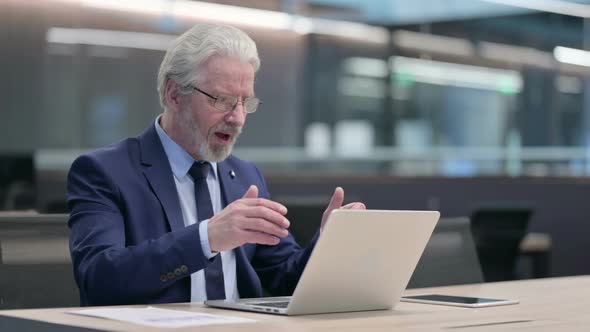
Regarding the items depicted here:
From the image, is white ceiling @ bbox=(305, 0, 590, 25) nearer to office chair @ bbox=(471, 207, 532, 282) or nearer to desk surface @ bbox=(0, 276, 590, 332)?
office chair @ bbox=(471, 207, 532, 282)

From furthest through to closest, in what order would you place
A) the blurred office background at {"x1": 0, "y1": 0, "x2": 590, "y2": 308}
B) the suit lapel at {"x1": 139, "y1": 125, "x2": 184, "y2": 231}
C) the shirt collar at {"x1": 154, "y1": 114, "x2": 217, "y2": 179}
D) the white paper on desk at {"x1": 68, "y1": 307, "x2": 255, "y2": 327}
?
the blurred office background at {"x1": 0, "y1": 0, "x2": 590, "y2": 308} → the shirt collar at {"x1": 154, "y1": 114, "x2": 217, "y2": 179} → the suit lapel at {"x1": 139, "y1": 125, "x2": 184, "y2": 231} → the white paper on desk at {"x1": 68, "y1": 307, "x2": 255, "y2": 327}

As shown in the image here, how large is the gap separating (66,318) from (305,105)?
7178mm

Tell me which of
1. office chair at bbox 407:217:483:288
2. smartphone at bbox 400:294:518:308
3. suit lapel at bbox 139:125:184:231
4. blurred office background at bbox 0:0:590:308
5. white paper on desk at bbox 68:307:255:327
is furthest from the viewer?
blurred office background at bbox 0:0:590:308

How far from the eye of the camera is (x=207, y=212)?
7.68 feet

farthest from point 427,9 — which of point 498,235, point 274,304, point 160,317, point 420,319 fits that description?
point 160,317

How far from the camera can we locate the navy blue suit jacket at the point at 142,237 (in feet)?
6.55

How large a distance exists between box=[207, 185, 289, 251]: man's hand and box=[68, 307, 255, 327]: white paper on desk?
0.57 ft

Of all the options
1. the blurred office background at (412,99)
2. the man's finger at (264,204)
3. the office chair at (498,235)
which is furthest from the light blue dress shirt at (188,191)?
the blurred office background at (412,99)

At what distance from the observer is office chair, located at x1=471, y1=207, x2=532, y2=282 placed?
6.74 m

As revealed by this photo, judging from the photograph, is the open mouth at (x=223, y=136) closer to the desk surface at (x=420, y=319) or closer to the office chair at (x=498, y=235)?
the desk surface at (x=420, y=319)

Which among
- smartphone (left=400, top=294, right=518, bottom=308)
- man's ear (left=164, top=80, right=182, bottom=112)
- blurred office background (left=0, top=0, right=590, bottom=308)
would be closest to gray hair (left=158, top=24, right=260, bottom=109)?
man's ear (left=164, top=80, right=182, bottom=112)

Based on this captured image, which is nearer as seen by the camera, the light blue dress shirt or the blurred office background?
the light blue dress shirt

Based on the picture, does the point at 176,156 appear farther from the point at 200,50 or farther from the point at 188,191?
the point at 200,50

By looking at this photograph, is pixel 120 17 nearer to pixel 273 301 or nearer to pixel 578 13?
pixel 578 13
